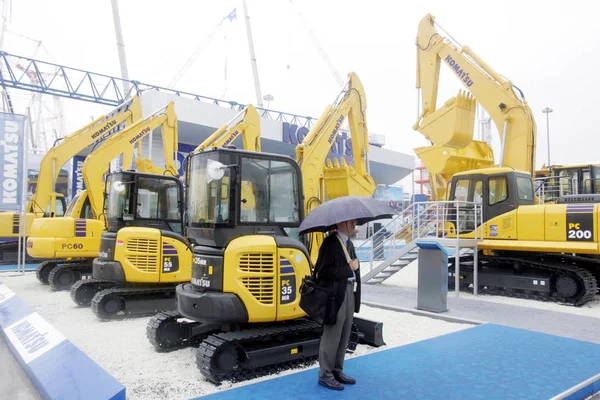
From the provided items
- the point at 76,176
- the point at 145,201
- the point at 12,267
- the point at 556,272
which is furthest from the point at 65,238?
the point at 76,176

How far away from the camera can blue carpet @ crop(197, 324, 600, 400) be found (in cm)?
459

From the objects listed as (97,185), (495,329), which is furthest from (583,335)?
(97,185)

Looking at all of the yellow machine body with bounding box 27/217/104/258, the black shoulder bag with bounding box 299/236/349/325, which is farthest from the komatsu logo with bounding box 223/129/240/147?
the black shoulder bag with bounding box 299/236/349/325

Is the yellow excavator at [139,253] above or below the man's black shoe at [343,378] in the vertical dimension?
above

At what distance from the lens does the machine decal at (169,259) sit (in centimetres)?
865

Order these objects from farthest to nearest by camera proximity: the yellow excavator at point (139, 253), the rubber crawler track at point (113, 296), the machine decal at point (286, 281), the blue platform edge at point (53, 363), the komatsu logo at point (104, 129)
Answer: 1. the komatsu logo at point (104, 129)
2. the yellow excavator at point (139, 253)
3. the rubber crawler track at point (113, 296)
4. the machine decal at point (286, 281)
5. the blue platform edge at point (53, 363)

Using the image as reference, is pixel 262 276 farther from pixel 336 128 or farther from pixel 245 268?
pixel 336 128

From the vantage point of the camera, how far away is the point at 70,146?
1337cm

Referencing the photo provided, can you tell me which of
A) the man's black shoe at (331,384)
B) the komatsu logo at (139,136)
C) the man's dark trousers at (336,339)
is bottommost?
the man's black shoe at (331,384)

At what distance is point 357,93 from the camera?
9.70 meters

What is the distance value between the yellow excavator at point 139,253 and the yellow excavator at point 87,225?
214cm

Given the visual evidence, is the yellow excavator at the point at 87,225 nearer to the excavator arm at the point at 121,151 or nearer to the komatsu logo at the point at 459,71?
the excavator arm at the point at 121,151

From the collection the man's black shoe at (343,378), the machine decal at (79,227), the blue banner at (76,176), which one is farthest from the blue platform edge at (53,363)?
the blue banner at (76,176)

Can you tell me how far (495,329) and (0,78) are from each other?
21.2 meters
